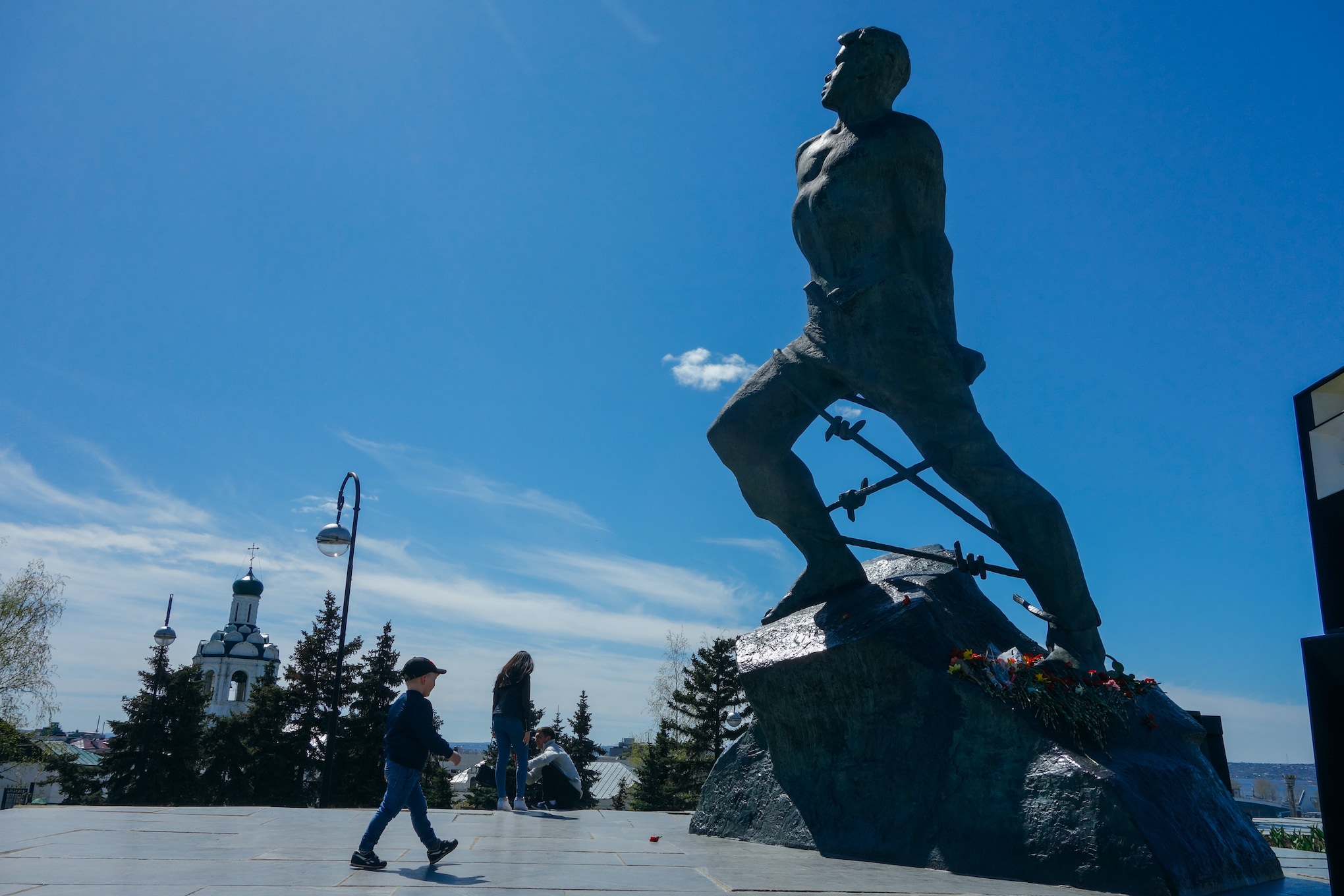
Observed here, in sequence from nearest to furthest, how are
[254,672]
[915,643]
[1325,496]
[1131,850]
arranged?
[1325,496], [1131,850], [915,643], [254,672]

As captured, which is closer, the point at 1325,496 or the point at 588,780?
the point at 1325,496

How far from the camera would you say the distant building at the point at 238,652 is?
6081cm

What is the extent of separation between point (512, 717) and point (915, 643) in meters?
4.50

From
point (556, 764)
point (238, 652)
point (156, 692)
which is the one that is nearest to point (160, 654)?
point (156, 692)

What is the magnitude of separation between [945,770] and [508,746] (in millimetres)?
4812

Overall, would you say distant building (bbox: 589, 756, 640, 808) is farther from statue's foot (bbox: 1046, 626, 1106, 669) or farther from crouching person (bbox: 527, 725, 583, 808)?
statue's foot (bbox: 1046, 626, 1106, 669)

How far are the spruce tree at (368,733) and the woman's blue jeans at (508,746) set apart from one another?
79.8 feet

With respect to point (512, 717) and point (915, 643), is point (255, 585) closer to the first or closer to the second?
point (512, 717)

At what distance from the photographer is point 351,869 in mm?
4430

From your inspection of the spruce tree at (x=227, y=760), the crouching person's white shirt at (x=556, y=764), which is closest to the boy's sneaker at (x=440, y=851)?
the crouching person's white shirt at (x=556, y=764)

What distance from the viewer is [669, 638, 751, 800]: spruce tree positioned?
37031 millimetres

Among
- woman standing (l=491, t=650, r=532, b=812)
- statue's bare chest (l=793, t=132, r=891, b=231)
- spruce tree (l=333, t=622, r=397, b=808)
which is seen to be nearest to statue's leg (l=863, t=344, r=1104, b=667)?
statue's bare chest (l=793, t=132, r=891, b=231)

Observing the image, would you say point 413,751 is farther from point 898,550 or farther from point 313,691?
point 313,691

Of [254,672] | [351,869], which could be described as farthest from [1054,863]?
[254,672]
